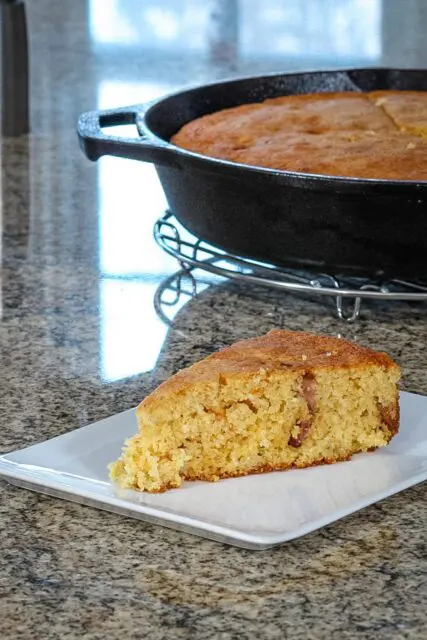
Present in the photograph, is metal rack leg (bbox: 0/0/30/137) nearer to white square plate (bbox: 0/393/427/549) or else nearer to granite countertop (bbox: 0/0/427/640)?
granite countertop (bbox: 0/0/427/640)

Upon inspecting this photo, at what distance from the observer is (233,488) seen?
1.04 metres

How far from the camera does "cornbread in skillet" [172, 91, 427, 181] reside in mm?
1484

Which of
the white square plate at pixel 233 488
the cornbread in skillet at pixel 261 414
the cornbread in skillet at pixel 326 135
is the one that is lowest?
the white square plate at pixel 233 488

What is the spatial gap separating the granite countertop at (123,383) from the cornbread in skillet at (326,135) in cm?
18

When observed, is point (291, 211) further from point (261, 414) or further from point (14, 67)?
point (14, 67)

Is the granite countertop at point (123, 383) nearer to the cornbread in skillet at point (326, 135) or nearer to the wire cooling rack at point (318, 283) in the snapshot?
the wire cooling rack at point (318, 283)

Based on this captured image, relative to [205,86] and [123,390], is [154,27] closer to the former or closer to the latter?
[205,86]

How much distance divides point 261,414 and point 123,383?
33 cm

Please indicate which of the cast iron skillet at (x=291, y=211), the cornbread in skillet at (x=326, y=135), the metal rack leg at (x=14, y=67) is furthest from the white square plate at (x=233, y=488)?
the metal rack leg at (x=14, y=67)

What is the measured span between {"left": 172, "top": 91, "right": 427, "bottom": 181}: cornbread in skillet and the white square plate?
44cm

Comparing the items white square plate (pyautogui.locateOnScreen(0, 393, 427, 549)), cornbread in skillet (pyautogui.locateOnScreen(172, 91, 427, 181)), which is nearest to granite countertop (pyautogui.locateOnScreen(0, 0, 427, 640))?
white square plate (pyautogui.locateOnScreen(0, 393, 427, 549))

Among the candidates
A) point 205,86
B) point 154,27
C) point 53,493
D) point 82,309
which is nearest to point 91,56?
point 154,27

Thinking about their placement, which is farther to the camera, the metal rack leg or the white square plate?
the metal rack leg

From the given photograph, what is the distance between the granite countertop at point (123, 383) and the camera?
0.91 m
